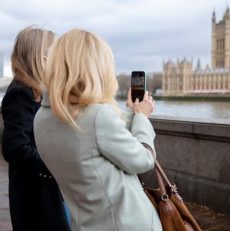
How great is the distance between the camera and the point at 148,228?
1951 mm

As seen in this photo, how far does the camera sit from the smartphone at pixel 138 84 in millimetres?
2320

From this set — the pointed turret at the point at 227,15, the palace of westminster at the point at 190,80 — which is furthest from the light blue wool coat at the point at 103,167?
the pointed turret at the point at 227,15

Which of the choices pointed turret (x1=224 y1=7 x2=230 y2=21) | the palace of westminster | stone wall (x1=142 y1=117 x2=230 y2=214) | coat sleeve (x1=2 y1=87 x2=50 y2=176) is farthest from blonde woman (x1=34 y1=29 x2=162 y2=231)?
pointed turret (x1=224 y1=7 x2=230 y2=21)

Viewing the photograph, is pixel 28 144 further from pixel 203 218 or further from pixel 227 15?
pixel 227 15

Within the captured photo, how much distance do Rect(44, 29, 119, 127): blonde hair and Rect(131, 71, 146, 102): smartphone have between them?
1.13 feet

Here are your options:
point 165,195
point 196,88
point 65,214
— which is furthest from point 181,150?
point 196,88

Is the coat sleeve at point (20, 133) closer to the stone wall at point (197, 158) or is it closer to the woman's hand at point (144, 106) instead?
the woman's hand at point (144, 106)

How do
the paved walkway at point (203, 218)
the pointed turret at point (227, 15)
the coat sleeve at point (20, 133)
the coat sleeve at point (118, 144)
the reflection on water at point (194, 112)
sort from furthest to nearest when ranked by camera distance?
the pointed turret at point (227, 15)
the reflection on water at point (194, 112)
the paved walkway at point (203, 218)
the coat sleeve at point (20, 133)
the coat sleeve at point (118, 144)

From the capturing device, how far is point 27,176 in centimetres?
273

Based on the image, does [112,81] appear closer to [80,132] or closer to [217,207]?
[80,132]

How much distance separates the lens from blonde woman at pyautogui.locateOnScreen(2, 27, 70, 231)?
105 inches

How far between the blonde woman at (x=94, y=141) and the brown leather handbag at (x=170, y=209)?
65mm

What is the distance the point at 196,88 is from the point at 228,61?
88.1 ft

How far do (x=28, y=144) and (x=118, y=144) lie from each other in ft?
3.01
